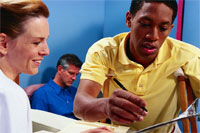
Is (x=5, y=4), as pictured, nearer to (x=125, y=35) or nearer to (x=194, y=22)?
(x=125, y=35)

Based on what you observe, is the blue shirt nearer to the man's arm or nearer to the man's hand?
the man's arm

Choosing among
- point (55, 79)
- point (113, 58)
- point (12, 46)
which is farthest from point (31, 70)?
point (55, 79)

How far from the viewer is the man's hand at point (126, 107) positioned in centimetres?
27

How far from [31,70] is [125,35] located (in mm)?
320

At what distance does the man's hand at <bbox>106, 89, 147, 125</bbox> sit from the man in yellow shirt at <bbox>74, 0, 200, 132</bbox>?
7.1 inches

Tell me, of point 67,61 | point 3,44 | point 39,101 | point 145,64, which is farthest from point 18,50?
point 67,61

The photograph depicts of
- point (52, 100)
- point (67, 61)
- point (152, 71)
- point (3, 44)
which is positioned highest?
point (3, 44)

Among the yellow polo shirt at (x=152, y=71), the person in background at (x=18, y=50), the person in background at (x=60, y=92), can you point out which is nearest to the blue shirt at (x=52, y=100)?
the person in background at (x=60, y=92)

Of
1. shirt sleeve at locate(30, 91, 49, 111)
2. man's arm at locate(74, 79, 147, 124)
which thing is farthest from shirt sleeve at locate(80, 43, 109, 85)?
shirt sleeve at locate(30, 91, 49, 111)

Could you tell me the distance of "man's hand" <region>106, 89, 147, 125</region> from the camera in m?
0.27

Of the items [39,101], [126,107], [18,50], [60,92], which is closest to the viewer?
[126,107]

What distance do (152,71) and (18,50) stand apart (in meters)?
0.35

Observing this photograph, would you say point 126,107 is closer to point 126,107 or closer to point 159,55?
point 126,107

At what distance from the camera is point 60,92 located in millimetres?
1226
